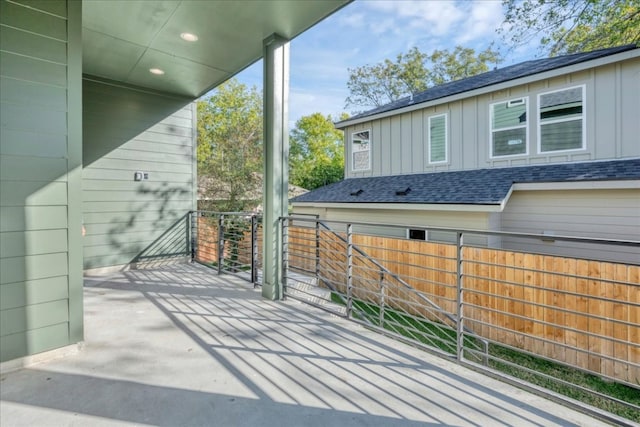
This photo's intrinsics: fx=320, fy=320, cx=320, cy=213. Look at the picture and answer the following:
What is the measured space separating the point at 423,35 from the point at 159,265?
14953 mm

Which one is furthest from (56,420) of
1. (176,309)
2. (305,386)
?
(176,309)

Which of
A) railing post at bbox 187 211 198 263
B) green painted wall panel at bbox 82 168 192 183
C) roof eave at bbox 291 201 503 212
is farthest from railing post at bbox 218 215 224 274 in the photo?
roof eave at bbox 291 201 503 212

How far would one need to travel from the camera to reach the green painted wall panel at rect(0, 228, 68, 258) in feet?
6.77

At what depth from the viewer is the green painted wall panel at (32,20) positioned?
6.73 ft

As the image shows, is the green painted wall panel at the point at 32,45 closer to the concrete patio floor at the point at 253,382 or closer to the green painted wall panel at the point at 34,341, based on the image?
the green painted wall panel at the point at 34,341

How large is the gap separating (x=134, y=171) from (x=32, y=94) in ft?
10.2

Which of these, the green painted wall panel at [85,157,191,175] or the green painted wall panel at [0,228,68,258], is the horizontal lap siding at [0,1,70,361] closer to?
the green painted wall panel at [0,228,68,258]

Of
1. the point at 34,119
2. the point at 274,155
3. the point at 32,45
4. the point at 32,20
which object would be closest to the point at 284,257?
the point at 274,155

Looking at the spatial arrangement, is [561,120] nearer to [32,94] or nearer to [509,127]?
[509,127]

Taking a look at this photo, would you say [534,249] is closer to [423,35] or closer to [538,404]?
[538,404]

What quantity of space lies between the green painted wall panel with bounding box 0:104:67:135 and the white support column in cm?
187

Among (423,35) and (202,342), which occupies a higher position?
(423,35)

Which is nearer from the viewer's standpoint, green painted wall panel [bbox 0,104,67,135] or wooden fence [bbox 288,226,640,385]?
green painted wall panel [bbox 0,104,67,135]

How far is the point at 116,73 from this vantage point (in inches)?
178
